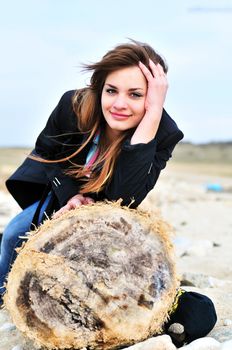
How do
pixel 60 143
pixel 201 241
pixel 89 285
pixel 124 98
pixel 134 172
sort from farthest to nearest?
pixel 201 241 → pixel 60 143 → pixel 124 98 → pixel 134 172 → pixel 89 285

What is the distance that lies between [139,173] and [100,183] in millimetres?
278

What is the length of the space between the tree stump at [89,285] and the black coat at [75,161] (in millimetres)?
304

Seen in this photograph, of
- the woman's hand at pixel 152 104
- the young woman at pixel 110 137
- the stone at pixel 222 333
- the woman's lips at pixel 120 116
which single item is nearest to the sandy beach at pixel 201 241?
the stone at pixel 222 333

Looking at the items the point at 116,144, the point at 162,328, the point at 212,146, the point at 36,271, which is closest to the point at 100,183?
the point at 116,144

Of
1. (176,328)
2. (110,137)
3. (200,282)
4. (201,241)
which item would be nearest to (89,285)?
(176,328)

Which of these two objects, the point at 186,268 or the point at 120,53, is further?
the point at 186,268

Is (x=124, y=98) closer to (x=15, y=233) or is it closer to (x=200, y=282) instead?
→ (x=15, y=233)

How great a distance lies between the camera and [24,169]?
4785 millimetres

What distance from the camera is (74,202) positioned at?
3977 mm

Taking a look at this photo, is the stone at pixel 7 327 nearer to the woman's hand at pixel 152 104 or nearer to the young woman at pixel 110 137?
the young woman at pixel 110 137

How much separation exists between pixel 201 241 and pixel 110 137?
14.3ft

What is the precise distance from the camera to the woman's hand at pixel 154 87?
3926 mm

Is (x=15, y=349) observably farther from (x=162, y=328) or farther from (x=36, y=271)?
(x=162, y=328)

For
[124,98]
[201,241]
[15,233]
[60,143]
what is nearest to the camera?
[124,98]
